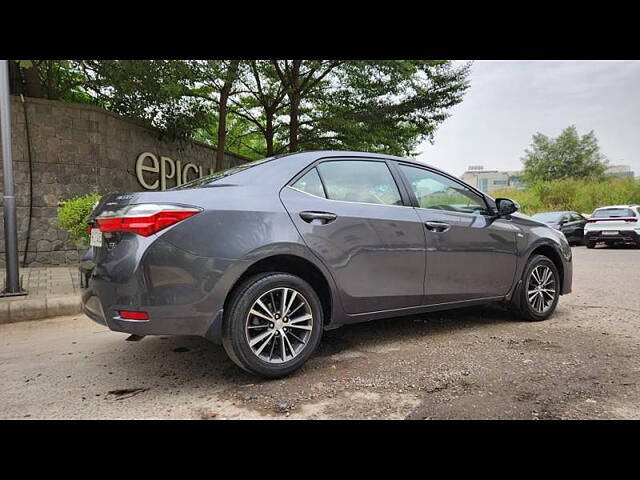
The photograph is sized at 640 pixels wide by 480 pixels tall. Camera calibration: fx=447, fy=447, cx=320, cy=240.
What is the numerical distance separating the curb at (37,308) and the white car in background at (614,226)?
15.0 m

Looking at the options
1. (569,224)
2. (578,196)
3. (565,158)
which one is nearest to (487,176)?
(565,158)

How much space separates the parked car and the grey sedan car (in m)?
13.6

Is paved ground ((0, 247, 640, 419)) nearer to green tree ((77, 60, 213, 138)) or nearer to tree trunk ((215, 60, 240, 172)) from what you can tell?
green tree ((77, 60, 213, 138))

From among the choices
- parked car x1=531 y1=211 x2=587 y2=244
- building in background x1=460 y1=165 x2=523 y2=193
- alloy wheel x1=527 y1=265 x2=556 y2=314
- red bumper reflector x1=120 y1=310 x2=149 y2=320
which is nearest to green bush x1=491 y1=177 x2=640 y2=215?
parked car x1=531 y1=211 x2=587 y2=244

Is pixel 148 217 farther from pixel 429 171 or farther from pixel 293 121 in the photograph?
pixel 293 121

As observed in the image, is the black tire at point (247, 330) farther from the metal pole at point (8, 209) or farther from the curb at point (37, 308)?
the metal pole at point (8, 209)

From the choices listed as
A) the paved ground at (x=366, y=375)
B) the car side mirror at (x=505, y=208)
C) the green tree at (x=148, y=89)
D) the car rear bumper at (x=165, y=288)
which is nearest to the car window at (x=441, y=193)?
the car side mirror at (x=505, y=208)

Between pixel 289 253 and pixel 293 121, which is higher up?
pixel 293 121

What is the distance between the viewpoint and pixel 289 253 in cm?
291

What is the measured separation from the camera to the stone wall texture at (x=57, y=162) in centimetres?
846

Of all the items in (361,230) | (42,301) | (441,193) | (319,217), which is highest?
(441,193)

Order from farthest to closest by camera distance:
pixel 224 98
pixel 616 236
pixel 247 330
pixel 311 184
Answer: pixel 616 236, pixel 224 98, pixel 311 184, pixel 247 330

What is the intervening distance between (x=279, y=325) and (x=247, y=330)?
8.5 inches

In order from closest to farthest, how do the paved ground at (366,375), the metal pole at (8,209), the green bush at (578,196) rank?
the paved ground at (366,375) < the metal pole at (8,209) < the green bush at (578,196)
